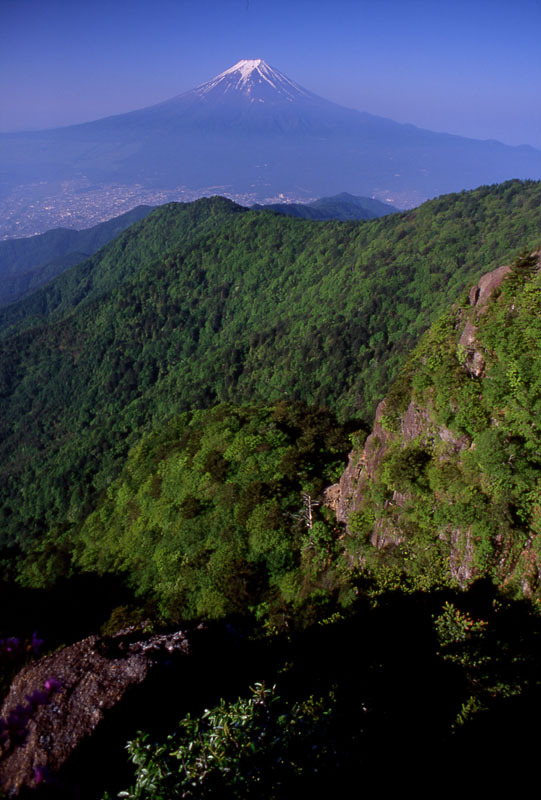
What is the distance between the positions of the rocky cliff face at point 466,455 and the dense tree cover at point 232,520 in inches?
115

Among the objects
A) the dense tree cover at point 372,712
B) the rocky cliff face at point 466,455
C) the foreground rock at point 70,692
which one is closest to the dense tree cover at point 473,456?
the rocky cliff face at point 466,455

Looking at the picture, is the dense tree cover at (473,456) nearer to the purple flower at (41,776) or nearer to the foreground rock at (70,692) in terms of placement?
the foreground rock at (70,692)

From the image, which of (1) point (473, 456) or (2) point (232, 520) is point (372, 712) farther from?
(2) point (232, 520)

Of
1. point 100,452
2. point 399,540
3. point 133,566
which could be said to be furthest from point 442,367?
point 100,452

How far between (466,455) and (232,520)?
1140 cm

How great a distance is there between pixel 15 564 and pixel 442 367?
126 ft

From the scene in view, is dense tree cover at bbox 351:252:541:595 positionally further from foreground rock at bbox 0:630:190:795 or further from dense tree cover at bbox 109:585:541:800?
foreground rock at bbox 0:630:190:795

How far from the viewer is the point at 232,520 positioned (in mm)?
20109

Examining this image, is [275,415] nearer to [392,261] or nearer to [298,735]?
[298,735]

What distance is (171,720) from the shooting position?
757 cm

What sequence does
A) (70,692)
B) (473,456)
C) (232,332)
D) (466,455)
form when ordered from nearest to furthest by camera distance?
(70,692), (473,456), (466,455), (232,332)

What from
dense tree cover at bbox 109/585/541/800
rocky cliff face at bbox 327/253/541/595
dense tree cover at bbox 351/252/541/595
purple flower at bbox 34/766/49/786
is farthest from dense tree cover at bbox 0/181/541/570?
purple flower at bbox 34/766/49/786

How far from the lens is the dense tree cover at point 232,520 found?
1700 cm

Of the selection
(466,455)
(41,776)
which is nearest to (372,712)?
(41,776)
